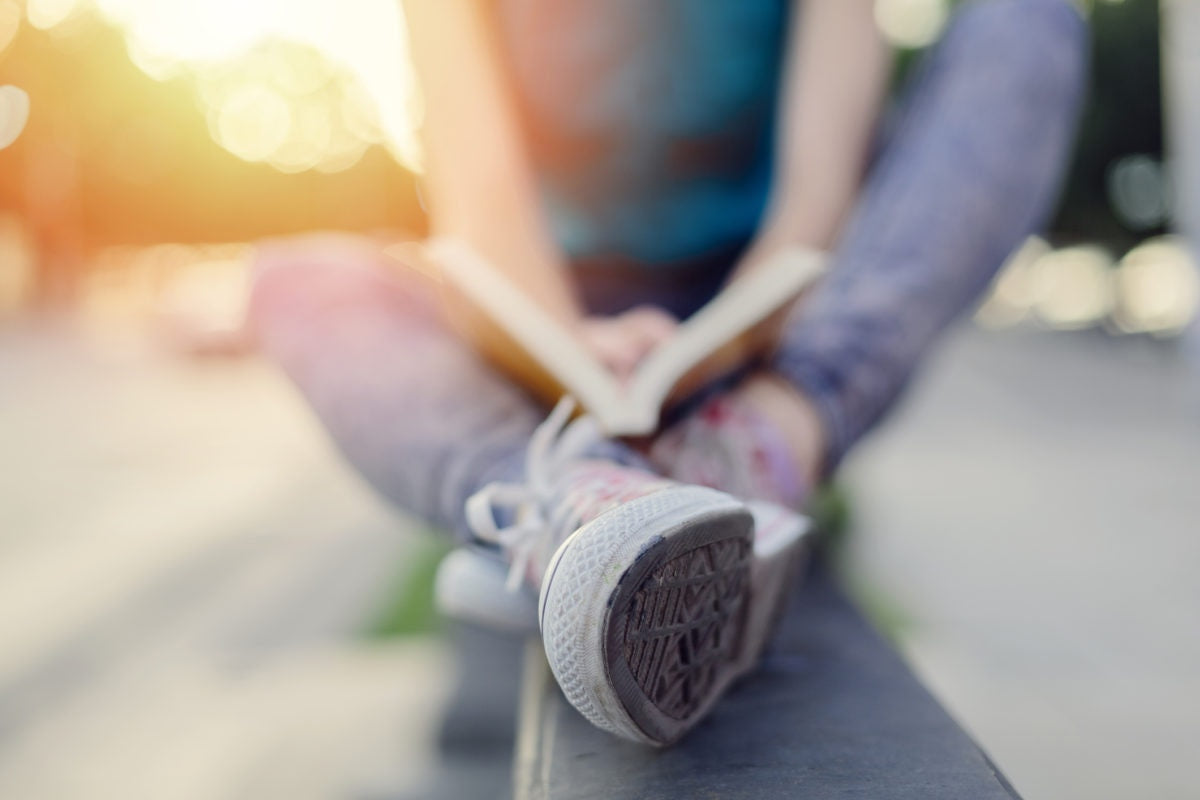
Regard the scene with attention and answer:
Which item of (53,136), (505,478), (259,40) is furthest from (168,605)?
(259,40)

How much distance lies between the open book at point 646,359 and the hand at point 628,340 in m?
0.03

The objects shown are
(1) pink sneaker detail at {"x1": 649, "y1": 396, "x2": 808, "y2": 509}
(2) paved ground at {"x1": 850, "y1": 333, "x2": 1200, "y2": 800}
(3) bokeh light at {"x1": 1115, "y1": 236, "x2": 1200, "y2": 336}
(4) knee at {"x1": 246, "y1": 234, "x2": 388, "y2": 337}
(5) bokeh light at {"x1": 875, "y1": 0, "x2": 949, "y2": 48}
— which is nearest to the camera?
(1) pink sneaker detail at {"x1": 649, "y1": 396, "x2": 808, "y2": 509}

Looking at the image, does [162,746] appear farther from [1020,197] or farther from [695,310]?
[1020,197]

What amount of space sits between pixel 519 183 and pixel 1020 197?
53 centimetres

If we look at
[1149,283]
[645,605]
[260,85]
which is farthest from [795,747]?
[260,85]

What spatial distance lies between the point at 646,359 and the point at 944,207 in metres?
0.38

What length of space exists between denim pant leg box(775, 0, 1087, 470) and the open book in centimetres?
14

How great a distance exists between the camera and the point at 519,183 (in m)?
0.98

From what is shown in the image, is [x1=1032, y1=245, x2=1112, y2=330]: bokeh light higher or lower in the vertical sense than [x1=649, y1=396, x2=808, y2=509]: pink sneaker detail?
lower

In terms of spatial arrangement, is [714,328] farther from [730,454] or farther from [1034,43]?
[1034,43]

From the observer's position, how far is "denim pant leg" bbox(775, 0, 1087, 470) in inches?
38.7

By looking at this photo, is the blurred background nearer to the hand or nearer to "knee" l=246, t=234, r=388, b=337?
"knee" l=246, t=234, r=388, b=337

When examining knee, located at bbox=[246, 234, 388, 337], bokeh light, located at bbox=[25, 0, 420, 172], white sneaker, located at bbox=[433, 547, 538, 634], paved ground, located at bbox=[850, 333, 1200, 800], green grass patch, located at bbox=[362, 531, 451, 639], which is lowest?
paved ground, located at bbox=[850, 333, 1200, 800]

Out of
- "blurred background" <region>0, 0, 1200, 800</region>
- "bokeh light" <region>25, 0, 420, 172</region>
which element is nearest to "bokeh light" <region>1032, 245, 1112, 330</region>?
"blurred background" <region>0, 0, 1200, 800</region>
